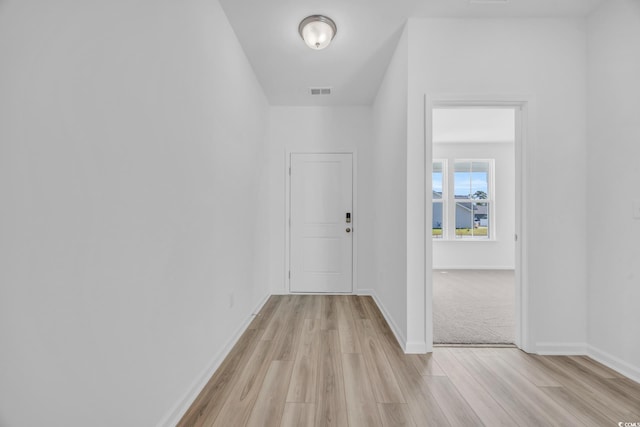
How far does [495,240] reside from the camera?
20.8 ft

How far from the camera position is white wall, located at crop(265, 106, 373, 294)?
168 inches

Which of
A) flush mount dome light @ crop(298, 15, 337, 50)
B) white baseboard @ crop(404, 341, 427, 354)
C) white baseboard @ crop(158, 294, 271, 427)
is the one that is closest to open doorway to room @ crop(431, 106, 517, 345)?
white baseboard @ crop(404, 341, 427, 354)

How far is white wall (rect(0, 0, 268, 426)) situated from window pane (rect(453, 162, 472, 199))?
573cm

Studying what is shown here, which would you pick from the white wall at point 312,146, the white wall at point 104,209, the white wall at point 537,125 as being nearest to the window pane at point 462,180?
the white wall at point 312,146

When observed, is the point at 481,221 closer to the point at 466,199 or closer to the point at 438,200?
the point at 466,199

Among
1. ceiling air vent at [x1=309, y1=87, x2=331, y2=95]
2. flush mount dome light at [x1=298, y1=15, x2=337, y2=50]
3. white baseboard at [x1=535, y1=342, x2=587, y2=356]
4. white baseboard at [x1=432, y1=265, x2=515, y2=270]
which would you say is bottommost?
white baseboard at [x1=432, y1=265, x2=515, y2=270]

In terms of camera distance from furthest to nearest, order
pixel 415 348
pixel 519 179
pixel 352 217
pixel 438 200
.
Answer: pixel 438 200
pixel 352 217
pixel 519 179
pixel 415 348

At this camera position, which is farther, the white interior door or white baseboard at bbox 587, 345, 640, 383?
the white interior door

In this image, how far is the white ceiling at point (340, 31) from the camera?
7.52 feet

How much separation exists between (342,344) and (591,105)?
110 inches

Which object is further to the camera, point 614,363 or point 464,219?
point 464,219

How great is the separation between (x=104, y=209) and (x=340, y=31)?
240cm

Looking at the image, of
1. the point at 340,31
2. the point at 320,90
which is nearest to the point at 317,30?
the point at 340,31

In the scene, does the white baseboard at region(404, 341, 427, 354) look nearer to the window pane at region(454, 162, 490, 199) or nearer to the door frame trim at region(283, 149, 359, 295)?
the door frame trim at region(283, 149, 359, 295)
